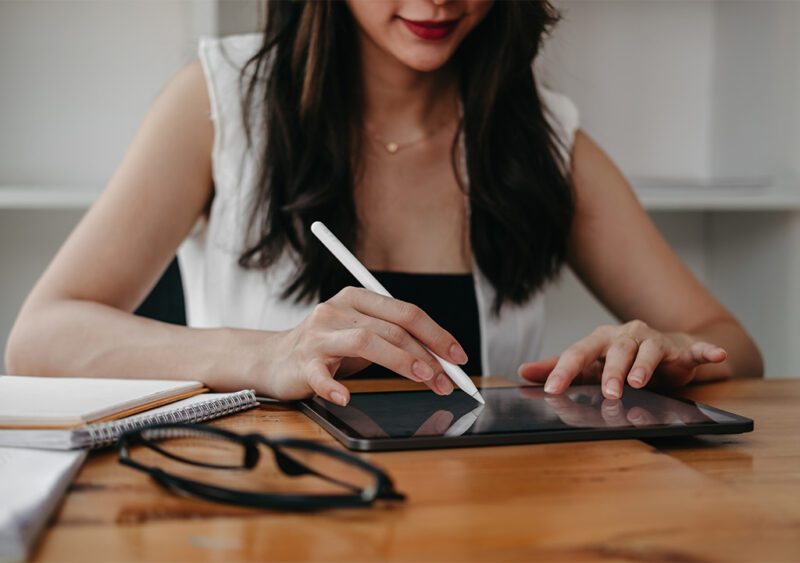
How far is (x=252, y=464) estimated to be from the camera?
1.77ft

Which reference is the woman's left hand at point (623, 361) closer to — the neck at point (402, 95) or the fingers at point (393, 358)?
the fingers at point (393, 358)

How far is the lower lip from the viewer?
4.14 feet

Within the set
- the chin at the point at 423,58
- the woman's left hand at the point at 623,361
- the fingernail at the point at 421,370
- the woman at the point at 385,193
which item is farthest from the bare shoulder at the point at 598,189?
the fingernail at the point at 421,370

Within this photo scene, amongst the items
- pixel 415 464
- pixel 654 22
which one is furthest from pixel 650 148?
pixel 415 464

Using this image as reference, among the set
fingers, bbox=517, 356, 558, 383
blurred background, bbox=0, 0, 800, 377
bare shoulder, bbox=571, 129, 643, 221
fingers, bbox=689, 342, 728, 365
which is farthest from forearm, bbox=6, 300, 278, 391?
blurred background, bbox=0, 0, 800, 377

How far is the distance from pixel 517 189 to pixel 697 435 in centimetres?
78

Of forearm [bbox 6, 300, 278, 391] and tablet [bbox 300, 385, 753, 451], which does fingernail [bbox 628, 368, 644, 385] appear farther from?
forearm [bbox 6, 300, 278, 391]

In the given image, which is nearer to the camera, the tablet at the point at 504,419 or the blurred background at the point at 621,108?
the tablet at the point at 504,419

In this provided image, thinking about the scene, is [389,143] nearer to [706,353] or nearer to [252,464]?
[706,353]

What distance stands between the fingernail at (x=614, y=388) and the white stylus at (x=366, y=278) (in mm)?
119

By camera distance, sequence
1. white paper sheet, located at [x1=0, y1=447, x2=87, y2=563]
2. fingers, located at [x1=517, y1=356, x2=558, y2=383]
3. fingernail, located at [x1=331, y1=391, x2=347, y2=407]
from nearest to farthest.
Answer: white paper sheet, located at [x1=0, y1=447, x2=87, y2=563] → fingernail, located at [x1=331, y1=391, x2=347, y2=407] → fingers, located at [x1=517, y1=356, x2=558, y2=383]

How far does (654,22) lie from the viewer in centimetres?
233

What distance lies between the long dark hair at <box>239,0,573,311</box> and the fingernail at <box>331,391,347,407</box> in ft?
1.88

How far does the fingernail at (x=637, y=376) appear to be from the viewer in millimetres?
875
